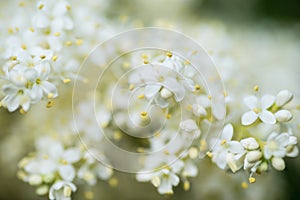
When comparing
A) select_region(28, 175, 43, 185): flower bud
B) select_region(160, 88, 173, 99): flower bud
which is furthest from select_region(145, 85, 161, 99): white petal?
select_region(28, 175, 43, 185): flower bud

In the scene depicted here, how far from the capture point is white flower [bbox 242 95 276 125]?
2.79 ft

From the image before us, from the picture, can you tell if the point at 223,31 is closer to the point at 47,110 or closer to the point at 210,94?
the point at 210,94

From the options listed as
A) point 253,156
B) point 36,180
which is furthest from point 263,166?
point 36,180

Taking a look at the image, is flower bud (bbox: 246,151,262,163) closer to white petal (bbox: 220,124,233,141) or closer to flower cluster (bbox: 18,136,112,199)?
white petal (bbox: 220,124,233,141)

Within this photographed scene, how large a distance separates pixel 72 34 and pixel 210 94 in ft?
0.84

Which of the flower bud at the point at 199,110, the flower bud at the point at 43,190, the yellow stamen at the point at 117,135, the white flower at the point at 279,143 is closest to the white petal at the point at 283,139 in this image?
the white flower at the point at 279,143

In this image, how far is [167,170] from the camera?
2.97 feet

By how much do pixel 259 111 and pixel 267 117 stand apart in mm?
22

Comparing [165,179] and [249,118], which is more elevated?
[249,118]

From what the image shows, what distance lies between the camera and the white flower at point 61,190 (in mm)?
894

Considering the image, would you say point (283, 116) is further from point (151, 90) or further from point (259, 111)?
point (151, 90)

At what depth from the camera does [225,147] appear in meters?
0.87

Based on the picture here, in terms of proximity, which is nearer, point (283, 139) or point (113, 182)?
point (283, 139)

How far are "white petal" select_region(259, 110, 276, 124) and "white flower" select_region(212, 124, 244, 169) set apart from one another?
0.16 feet
